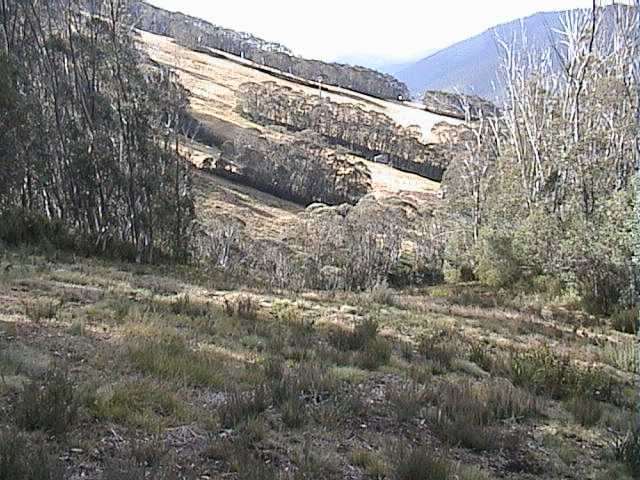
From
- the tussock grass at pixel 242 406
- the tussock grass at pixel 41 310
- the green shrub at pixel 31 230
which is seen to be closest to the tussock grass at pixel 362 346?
the tussock grass at pixel 242 406

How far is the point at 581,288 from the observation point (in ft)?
56.5

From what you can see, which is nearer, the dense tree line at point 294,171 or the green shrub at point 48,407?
the green shrub at point 48,407

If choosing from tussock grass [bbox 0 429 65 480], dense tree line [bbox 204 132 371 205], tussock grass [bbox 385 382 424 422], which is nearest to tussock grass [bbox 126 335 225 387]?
tussock grass [bbox 385 382 424 422]

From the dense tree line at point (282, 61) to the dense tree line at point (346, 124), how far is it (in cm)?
2955

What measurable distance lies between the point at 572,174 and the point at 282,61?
4137 inches

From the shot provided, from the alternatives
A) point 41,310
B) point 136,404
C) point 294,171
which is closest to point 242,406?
point 136,404

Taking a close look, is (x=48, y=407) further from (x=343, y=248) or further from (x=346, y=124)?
(x=346, y=124)

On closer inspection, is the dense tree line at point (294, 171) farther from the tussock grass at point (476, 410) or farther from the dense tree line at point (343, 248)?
the tussock grass at point (476, 410)

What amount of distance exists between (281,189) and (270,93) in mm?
24953

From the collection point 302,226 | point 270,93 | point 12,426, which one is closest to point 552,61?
point 302,226

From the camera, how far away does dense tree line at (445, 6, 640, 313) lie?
1677 cm

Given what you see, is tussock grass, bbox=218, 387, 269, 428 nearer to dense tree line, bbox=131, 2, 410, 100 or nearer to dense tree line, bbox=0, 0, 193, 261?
dense tree line, bbox=0, 0, 193, 261

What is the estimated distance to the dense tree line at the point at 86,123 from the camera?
1727 cm

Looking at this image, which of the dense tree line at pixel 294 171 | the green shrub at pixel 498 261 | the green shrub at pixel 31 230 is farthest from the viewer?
the dense tree line at pixel 294 171
